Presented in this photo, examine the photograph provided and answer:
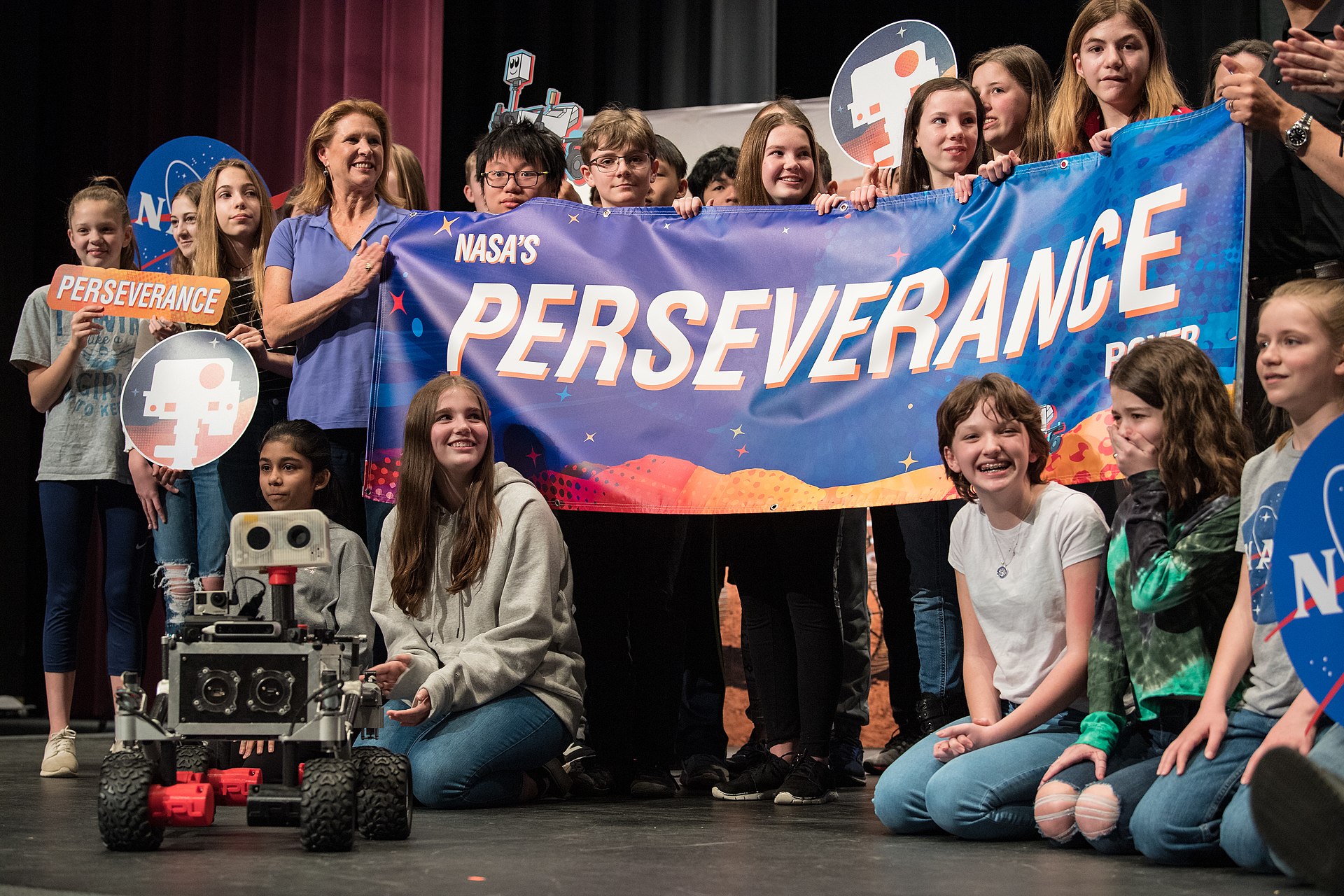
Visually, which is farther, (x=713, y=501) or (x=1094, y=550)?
(x=713, y=501)

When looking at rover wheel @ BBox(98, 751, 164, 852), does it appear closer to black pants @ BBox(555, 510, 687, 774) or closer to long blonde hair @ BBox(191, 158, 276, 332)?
black pants @ BBox(555, 510, 687, 774)

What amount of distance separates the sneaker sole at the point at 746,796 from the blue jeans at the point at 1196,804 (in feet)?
3.56

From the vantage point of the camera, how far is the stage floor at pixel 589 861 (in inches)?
79.9

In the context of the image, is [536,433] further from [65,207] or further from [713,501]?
[65,207]

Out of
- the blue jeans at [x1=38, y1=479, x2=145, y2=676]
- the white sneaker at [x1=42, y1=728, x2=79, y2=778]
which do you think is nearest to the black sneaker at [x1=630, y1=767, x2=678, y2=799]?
the white sneaker at [x1=42, y1=728, x2=79, y2=778]

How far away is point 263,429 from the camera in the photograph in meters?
4.01

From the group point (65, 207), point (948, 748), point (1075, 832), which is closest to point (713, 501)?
point (948, 748)

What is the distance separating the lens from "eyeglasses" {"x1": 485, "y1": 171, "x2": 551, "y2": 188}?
3967 millimetres

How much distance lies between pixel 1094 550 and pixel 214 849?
1755 mm

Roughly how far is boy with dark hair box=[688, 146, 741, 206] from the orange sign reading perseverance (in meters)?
1.66

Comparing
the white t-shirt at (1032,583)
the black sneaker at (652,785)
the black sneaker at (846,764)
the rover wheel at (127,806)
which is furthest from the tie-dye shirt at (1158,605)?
the rover wheel at (127,806)

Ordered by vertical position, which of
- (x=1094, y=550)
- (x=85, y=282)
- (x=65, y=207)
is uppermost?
(x=65, y=207)

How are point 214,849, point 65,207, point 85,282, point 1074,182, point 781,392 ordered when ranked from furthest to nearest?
point 65,207, point 85,282, point 781,392, point 1074,182, point 214,849

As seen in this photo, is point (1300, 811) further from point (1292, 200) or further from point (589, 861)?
point (1292, 200)
